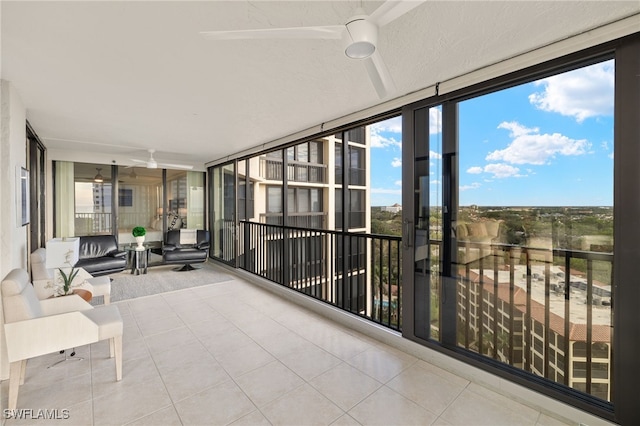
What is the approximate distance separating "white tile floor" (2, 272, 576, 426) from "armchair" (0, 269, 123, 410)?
0.84ft

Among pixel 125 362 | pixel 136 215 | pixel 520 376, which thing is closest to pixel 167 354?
pixel 125 362

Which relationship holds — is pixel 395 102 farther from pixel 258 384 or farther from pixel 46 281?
pixel 46 281

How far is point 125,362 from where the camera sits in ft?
7.97

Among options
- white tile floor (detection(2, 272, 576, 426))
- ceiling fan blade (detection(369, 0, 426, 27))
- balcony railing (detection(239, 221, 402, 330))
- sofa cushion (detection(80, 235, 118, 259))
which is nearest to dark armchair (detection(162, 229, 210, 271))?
sofa cushion (detection(80, 235, 118, 259))

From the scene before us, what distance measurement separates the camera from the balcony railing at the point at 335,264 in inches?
123

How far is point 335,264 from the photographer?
3.75 metres

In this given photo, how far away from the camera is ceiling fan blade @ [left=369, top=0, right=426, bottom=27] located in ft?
3.33

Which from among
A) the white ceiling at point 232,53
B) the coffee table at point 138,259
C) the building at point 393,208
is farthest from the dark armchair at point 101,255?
the building at point 393,208

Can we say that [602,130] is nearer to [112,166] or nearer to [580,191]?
[580,191]

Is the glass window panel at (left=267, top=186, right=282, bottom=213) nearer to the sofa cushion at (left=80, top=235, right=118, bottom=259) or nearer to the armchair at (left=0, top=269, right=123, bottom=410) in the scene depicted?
the sofa cushion at (left=80, top=235, right=118, bottom=259)

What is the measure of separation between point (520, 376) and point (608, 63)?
2119 mm

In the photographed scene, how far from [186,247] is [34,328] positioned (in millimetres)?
4399

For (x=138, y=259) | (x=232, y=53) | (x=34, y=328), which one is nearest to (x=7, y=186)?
(x=34, y=328)

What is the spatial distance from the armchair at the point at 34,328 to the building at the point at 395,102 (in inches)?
17.7
